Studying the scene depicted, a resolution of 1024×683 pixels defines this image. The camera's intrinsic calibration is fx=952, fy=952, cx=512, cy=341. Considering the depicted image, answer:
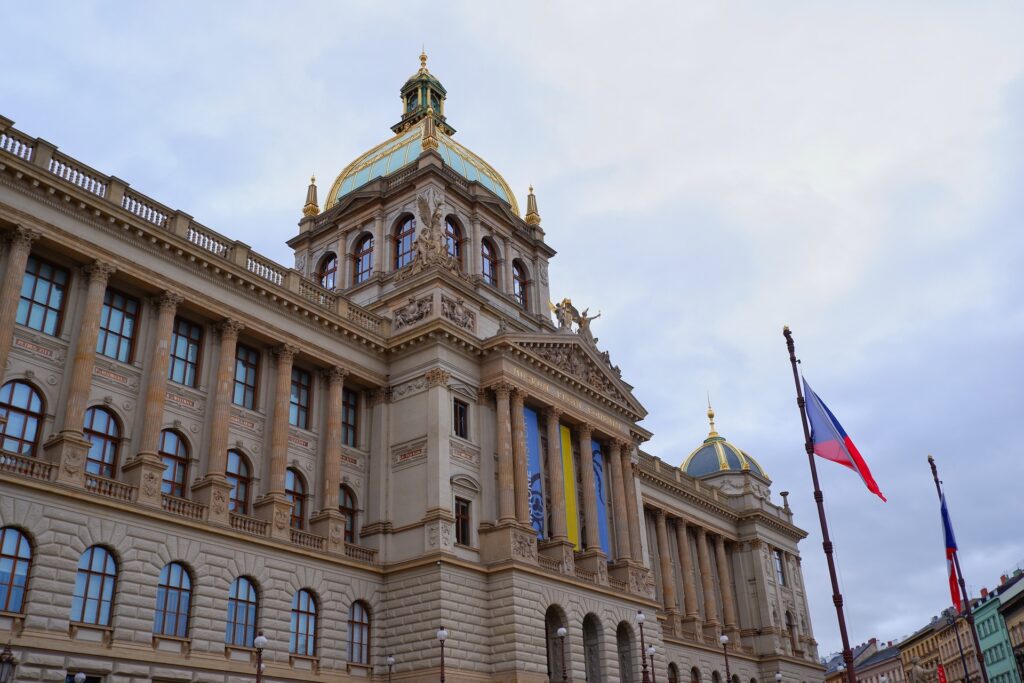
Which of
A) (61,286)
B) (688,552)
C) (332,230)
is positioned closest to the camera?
(61,286)

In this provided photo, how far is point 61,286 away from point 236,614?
1260 cm

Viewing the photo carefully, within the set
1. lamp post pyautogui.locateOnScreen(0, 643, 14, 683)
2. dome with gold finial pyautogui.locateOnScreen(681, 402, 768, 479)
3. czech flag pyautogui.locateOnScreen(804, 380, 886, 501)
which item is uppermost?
dome with gold finial pyautogui.locateOnScreen(681, 402, 768, 479)

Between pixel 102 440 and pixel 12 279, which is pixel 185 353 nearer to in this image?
pixel 102 440

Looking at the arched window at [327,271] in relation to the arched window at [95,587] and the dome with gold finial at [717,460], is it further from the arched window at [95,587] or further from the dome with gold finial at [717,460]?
the dome with gold finial at [717,460]

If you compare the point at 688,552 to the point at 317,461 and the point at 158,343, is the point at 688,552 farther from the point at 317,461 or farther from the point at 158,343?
the point at 158,343

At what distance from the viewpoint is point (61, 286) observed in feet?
105

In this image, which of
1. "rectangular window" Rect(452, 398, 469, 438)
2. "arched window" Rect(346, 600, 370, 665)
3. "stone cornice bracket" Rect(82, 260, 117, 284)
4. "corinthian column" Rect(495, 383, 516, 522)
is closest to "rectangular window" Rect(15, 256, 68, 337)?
"stone cornice bracket" Rect(82, 260, 117, 284)

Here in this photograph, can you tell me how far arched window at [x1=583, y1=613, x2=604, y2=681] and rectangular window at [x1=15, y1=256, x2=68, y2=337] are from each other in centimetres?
2511

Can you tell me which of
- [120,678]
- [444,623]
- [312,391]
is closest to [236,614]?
[120,678]

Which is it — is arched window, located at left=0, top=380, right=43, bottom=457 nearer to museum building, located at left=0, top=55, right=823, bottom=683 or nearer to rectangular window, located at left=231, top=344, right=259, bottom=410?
museum building, located at left=0, top=55, right=823, bottom=683

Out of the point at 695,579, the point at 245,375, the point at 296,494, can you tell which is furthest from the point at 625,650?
the point at 695,579

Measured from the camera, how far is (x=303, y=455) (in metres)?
38.5

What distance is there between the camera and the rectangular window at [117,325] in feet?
108

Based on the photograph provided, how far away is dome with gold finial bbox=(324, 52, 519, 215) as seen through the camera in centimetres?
5728
